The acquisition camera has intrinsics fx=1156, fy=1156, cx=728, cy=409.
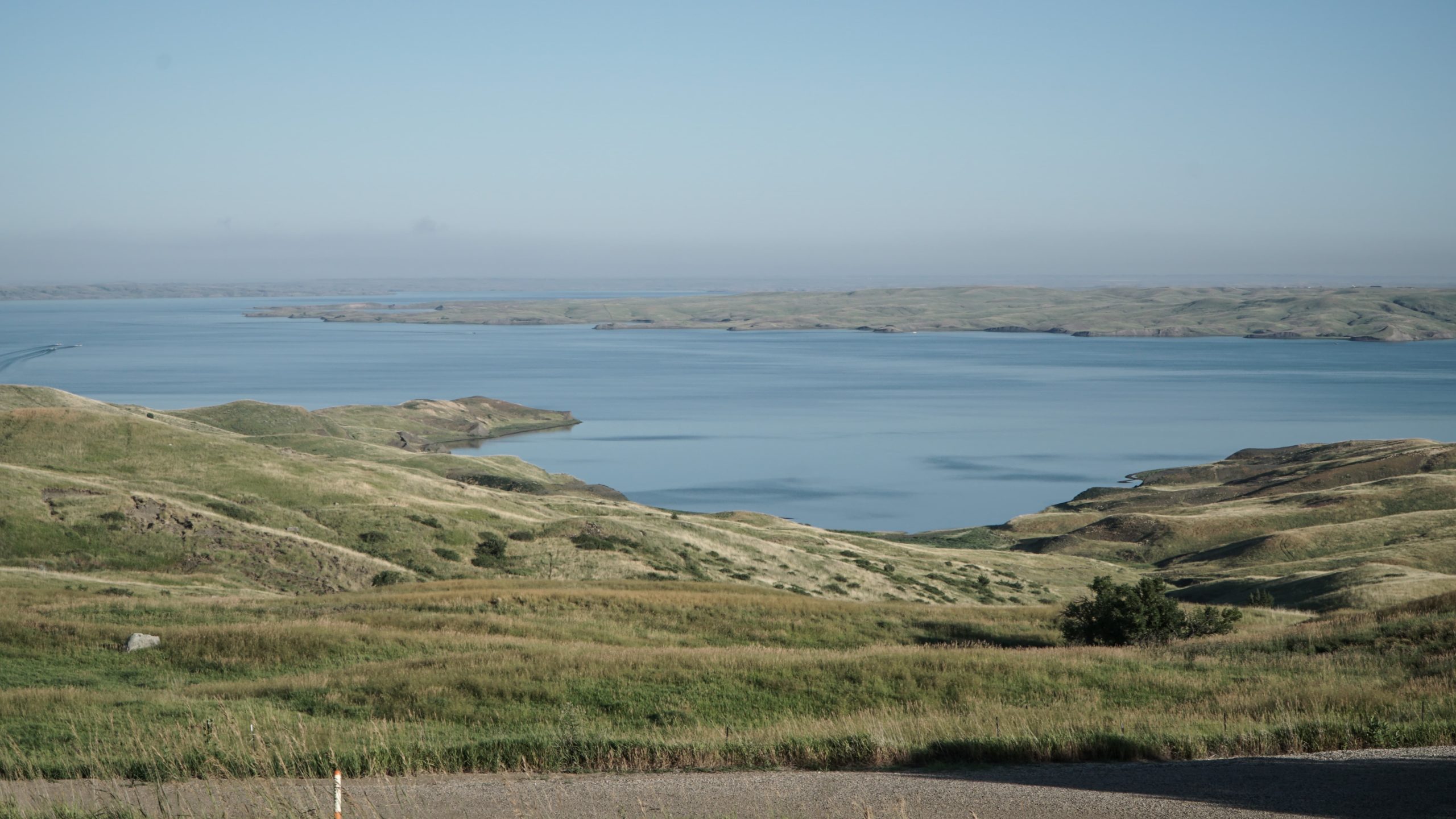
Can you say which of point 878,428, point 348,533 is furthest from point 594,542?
point 878,428

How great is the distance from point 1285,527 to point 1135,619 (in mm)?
53002

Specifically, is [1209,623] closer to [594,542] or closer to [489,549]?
[594,542]

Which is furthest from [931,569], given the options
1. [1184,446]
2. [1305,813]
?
[1184,446]

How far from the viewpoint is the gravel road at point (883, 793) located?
902cm

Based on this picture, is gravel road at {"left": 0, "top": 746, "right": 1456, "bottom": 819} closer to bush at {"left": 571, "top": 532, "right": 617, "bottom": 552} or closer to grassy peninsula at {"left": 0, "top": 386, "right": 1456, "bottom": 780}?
grassy peninsula at {"left": 0, "top": 386, "right": 1456, "bottom": 780}

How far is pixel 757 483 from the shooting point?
10569cm

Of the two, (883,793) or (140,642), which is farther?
(140,642)

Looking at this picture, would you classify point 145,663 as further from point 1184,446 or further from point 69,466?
point 1184,446

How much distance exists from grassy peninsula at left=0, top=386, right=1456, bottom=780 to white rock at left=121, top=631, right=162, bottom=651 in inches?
15.8

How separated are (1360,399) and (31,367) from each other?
21624 cm

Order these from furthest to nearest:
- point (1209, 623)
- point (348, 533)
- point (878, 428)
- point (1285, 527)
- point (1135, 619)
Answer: point (878, 428) → point (1285, 527) → point (348, 533) → point (1209, 623) → point (1135, 619)

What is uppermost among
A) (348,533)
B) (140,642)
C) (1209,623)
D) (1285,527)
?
(140,642)

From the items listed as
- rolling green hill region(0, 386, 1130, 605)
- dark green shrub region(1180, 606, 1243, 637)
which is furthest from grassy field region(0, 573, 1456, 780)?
rolling green hill region(0, 386, 1130, 605)

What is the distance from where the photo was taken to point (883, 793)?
9711 millimetres
